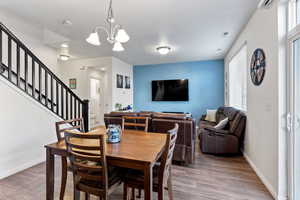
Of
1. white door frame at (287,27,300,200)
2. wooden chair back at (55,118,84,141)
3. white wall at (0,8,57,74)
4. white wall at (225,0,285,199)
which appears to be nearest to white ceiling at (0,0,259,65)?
white wall at (0,8,57,74)

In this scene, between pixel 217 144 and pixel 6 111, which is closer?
pixel 6 111

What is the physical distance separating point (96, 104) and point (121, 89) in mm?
1394

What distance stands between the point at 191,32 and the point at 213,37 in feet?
2.20

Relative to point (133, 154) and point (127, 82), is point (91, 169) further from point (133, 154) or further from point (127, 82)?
point (127, 82)

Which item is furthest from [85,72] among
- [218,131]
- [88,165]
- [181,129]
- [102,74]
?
[88,165]

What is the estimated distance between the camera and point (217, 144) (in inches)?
126

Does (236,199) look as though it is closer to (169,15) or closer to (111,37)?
(111,37)

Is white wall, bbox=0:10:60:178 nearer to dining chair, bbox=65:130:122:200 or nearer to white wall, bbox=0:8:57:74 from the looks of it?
white wall, bbox=0:8:57:74

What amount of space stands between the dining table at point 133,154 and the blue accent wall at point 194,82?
14.9 ft

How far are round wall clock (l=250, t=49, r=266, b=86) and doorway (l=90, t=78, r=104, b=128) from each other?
5232mm

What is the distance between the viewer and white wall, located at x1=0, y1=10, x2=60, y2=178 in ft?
7.99

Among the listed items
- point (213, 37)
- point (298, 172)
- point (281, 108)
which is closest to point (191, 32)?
point (213, 37)

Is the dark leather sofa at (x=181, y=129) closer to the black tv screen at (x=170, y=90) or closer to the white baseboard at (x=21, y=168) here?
the white baseboard at (x=21, y=168)

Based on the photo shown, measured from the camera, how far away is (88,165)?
4.50 feet
